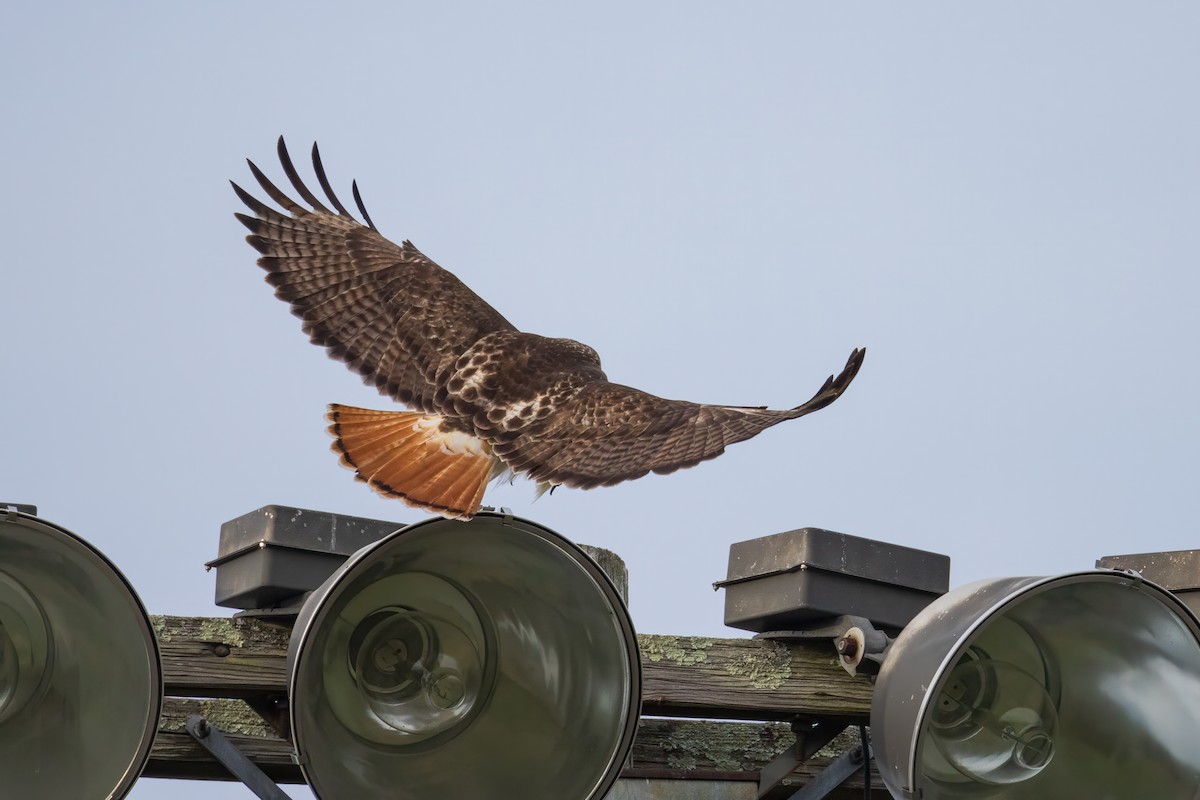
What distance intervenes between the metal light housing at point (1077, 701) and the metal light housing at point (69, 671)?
119 centimetres

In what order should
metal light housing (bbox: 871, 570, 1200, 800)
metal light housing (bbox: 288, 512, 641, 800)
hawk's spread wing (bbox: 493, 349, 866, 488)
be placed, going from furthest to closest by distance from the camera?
hawk's spread wing (bbox: 493, 349, 866, 488), metal light housing (bbox: 871, 570, 1200, 800), metal light housing (bbox: 288, 512, 641, 800)

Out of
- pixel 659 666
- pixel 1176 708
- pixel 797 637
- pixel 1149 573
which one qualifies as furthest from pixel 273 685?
pixel 1149 573

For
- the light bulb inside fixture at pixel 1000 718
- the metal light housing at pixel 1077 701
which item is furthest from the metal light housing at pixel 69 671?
the light bulb inside fixture at pixel 1000 718

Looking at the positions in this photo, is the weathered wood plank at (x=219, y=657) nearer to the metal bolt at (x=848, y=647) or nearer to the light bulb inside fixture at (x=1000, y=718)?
the metal bolt at (x=848, y=647)

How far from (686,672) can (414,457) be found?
0.83 meters

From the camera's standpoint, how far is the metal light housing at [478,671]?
237 cm

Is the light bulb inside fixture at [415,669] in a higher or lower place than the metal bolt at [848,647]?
lower

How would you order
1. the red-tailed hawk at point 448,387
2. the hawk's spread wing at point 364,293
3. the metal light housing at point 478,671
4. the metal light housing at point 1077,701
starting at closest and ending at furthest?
the metal light housing at point 478,671, the metal light housing at point 1077,701, the red-tailed hawk at point 448,387, the hawk's spread wing at point 364,293

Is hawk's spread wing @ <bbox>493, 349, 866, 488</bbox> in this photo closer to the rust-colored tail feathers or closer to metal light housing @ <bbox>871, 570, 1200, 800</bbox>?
the rust-colored tail feathers

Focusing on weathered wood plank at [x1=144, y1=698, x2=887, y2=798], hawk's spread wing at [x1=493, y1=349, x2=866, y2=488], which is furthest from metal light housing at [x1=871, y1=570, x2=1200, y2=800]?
hawk's spread wing at [x1=493, y1=349, x2=866, y2=488]

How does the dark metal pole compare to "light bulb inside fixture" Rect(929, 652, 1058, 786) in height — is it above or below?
below

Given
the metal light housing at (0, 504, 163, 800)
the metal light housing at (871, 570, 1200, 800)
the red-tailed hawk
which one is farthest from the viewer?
the red-tailed hawk

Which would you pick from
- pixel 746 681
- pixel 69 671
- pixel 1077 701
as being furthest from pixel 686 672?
pixel 69 671

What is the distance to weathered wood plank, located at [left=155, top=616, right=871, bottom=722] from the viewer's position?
257 centimetres
